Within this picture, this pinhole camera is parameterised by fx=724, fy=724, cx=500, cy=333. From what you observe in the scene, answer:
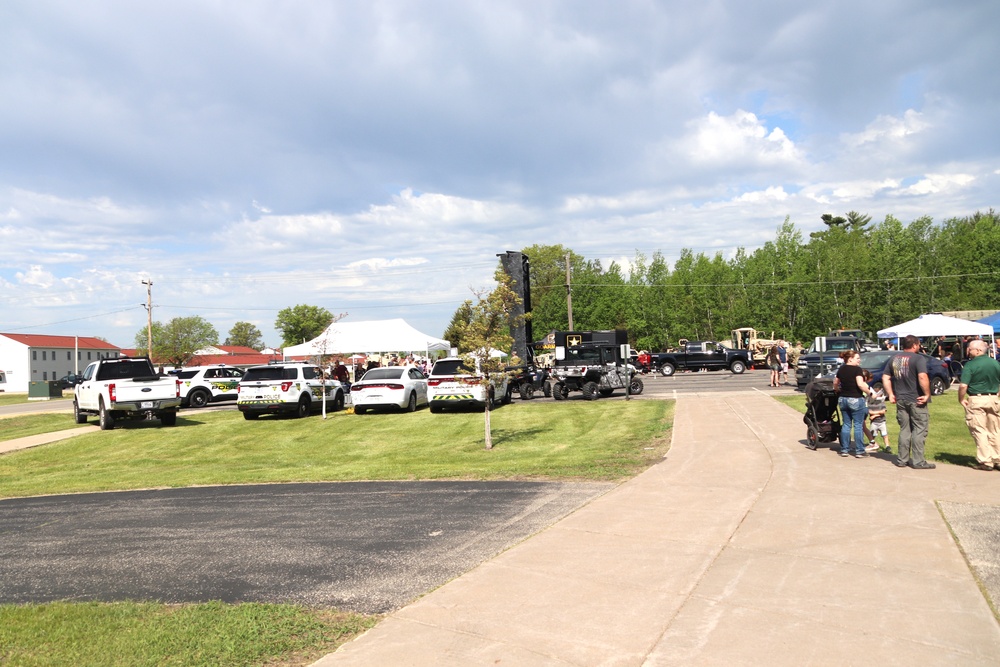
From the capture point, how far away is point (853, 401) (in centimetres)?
1106

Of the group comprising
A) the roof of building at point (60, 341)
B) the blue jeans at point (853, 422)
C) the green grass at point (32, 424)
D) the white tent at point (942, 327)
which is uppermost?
the roof of building at point (60, 341)

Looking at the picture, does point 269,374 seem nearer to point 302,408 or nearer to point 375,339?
point 302,408

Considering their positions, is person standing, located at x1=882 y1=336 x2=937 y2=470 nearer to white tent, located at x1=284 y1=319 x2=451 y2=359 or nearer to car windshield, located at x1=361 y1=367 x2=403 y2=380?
car windshield, located at x1=361 y1=367 x2=403 y2=380

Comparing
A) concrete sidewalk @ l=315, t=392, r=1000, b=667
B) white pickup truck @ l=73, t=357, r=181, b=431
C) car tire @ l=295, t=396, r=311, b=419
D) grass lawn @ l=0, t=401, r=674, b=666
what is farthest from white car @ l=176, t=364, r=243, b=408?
concrete sidewalk @ l=315, t=392, r=1000, b=667

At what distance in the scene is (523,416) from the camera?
1977 centimetres

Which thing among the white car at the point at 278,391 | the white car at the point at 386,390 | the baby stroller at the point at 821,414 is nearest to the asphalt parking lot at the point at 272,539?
the baby stroller at the point at 821,414

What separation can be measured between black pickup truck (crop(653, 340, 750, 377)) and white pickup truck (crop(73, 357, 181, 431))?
28.5 meters

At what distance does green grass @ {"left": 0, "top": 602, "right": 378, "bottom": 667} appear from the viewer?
4141mm

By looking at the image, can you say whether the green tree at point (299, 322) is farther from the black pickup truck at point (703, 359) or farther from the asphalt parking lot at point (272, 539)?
the asphalt parking lot at point (272, 539)

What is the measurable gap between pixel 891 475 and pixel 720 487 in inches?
97.7

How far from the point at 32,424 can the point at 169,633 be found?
23153 millimetres

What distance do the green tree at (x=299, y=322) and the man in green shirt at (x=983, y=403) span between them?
4769 inches

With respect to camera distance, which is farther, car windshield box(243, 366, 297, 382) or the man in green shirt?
car windshield box(243, 366, 297, 382)

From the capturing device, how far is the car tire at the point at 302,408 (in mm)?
22000
